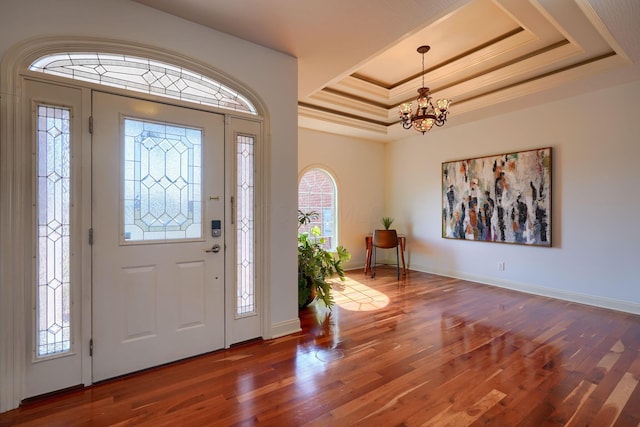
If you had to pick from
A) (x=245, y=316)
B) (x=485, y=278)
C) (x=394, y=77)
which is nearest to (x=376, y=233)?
(x=485, y=278)

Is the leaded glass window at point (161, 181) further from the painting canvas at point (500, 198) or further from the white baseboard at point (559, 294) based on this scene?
the white baseboard at point (559, 294)

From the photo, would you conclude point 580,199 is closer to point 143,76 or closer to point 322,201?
point 322,201

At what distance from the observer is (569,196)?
4.37 metres

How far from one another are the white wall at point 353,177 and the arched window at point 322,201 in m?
0.13

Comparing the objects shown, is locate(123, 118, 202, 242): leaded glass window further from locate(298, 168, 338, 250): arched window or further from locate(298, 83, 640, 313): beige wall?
locate(298, 168, 338, 250): arched window

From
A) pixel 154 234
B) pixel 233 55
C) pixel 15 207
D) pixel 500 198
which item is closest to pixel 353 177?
pixel 500 198

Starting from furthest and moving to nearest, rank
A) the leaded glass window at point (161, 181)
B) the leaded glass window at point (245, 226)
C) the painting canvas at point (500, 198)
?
1. the painting canvas at point (500, 198)
2. the leaded glass window at point (245, 226)
3. the leaded glass window at point (161, 181)

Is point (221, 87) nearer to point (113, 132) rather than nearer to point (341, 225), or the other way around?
point (113, 132)

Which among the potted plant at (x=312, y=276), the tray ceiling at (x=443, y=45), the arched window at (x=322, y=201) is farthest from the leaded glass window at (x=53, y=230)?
the arched window at (x=322, y=201)

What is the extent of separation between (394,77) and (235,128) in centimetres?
→ 290

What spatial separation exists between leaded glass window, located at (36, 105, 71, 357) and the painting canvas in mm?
5581

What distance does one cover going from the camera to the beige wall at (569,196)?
3.91 meters

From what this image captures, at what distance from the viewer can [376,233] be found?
5848mm

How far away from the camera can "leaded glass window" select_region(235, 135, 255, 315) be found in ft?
9.79
